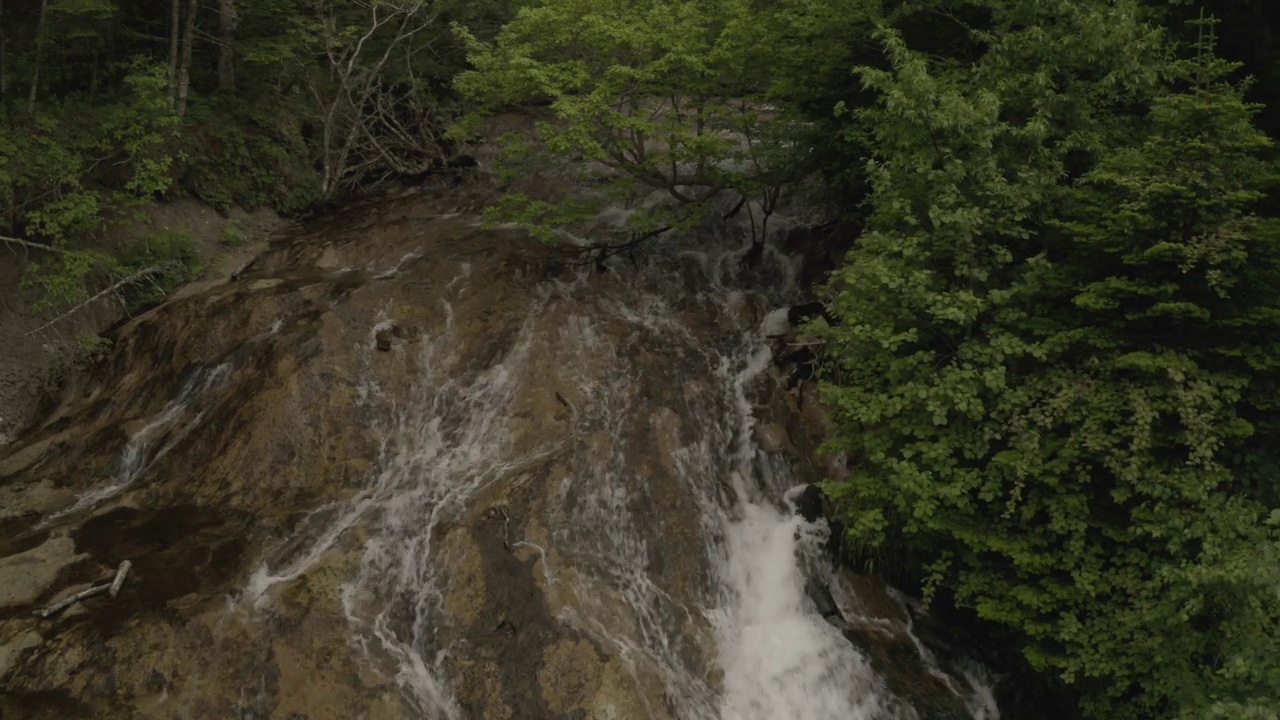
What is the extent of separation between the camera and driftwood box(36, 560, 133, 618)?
26.8 feet

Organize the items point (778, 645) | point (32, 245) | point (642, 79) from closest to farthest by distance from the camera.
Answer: point (778, 645)
point (32, 245)
point (642, 79)

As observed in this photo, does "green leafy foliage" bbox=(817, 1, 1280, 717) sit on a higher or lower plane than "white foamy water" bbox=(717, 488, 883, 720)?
higher

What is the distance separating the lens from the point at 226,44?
17719mm

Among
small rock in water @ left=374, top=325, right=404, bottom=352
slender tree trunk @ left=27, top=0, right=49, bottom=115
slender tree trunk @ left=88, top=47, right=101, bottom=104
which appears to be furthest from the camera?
slender tree trunk @ left=88, top=47, right=101, bottom=104

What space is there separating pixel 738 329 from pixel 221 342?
29.9 feet

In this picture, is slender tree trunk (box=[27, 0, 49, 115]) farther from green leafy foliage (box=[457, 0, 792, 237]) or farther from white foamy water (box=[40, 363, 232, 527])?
green leafy foliage (box=[457, 0, 792, 237])

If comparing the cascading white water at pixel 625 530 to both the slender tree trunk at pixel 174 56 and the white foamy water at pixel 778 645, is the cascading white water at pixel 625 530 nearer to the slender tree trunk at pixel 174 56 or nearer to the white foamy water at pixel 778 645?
the white foamy water at pixel 778 645

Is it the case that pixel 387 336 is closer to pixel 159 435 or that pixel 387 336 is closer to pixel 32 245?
pixel 159 435

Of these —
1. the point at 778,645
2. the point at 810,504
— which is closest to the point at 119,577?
the point at 778,645

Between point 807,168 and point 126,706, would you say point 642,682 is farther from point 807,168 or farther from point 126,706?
point 807,168

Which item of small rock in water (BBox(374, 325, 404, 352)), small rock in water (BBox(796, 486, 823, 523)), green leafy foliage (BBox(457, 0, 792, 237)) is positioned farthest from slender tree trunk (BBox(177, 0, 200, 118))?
small rock in water (BBox(796, 486, 823, 523))

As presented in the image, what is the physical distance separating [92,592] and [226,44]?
1449 cm

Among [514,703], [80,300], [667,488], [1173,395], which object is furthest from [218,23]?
[1173,395]

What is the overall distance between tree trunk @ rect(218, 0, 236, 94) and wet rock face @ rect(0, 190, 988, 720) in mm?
6831
